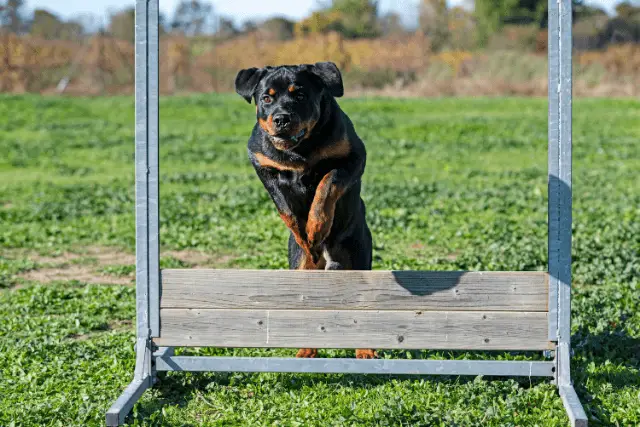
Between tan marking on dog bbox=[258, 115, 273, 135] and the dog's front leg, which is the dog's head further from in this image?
the dog's front leg

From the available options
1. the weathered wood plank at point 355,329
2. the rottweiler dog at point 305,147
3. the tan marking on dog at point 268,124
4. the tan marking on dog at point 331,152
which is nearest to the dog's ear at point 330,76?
the rottweiler dog at point 305,147

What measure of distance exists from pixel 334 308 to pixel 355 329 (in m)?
0.17

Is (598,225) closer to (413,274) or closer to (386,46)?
(413,274)

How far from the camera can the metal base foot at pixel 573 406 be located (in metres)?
4.36

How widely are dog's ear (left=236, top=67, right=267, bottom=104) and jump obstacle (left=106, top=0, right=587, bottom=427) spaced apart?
0.51 m

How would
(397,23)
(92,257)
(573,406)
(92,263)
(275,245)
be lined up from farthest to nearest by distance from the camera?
(397,23) < (275,245) < (92,257) < (92,263) < (573,406)

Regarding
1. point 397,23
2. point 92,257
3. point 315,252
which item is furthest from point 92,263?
point 397,23

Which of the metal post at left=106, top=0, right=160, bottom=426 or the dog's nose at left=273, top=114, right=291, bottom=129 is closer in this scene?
the dog's nose at left=273, top=114, right=291, bottom=129

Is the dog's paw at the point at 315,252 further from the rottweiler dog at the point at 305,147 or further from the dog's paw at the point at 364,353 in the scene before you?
the dog's paw at the point at 364,353

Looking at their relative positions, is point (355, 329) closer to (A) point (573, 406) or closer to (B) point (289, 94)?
(A) point (573, 406)

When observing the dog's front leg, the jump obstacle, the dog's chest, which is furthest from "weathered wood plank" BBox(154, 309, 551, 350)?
the dog's chest

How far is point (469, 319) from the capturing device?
4.92 metres

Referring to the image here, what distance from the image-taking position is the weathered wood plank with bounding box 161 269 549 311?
4.91 m

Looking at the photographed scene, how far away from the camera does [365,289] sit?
16.2 ft
